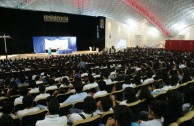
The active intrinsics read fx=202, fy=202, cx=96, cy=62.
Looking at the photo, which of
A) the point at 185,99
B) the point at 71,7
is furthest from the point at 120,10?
the point at 185,99

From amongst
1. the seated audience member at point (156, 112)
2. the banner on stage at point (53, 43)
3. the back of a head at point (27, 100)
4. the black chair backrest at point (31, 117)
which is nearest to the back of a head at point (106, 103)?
the seated audience member at point (156, 112)

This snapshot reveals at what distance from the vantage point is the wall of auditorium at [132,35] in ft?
125

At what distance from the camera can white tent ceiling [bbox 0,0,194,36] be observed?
33.3 metres

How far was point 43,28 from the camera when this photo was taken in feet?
88.7

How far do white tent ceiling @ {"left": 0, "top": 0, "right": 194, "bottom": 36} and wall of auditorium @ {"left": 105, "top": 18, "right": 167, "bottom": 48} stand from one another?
1.45m

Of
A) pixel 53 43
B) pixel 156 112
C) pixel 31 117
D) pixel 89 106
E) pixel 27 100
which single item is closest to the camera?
pixel 156 112

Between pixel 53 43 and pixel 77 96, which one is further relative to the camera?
pixel 53 43

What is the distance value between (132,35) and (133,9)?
22.2 ft

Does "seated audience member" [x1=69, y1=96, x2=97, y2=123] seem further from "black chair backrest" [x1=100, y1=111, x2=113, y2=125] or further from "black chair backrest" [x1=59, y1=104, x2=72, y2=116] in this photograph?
"black chair backrest" [x1=59, y1=104, x2=72, y2=116]

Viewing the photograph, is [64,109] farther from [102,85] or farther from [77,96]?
[102,85]

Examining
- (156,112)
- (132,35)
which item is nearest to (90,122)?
(156,112)

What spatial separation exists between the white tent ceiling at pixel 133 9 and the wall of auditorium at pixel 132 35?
145 cm

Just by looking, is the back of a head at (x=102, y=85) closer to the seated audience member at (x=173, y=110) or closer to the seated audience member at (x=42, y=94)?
the seated audience member at (x=42, y=94)

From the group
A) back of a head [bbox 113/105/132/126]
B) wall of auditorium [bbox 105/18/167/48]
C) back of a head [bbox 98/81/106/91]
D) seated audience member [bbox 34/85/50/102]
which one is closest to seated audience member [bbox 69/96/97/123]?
back of a head [bbox 113/105/132/126]
